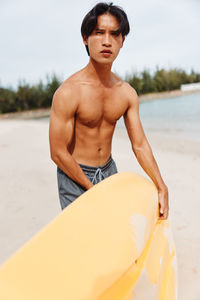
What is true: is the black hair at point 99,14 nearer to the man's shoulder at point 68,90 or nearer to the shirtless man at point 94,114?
the shirtless man at point 94,114

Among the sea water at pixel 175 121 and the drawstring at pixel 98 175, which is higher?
the drawstring at pixel 98 175

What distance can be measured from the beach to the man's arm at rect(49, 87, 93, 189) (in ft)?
4.23

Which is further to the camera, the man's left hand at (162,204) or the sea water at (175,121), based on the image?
the sea water at (175,121)

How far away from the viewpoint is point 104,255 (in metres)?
1.04

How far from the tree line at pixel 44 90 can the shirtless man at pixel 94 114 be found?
126 ft

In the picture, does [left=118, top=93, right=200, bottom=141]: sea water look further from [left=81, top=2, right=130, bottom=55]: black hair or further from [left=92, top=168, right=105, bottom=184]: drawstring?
[left=81, top=2, right=130, bottom=55]: black hair

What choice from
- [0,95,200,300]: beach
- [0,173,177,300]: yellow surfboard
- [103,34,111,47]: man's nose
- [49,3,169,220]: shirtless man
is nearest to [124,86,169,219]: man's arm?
[49,3,169,220]: shirtless man

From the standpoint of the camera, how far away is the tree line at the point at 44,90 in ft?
126

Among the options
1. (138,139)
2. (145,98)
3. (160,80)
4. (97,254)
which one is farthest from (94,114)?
(160,80)

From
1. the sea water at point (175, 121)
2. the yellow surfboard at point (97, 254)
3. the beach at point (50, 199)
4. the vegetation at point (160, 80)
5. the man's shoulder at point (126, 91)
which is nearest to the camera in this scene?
the yellow surfboard at point (97, 254)

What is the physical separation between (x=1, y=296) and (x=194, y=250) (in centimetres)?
209

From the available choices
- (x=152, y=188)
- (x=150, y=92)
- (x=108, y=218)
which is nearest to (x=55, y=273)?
(x=108, y=218)

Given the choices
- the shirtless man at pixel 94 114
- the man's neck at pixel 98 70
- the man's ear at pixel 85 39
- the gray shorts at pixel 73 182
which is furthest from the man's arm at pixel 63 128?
the man's ear at pixel 85 39

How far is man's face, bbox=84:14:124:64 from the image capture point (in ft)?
4.79
